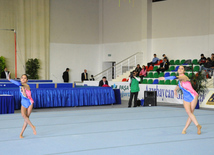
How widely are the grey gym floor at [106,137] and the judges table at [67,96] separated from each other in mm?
3971

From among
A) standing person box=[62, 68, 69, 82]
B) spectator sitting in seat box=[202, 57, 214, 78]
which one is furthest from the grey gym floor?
standing person box=[62, 68, 69, 82]

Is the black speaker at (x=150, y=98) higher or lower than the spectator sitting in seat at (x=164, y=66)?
lower

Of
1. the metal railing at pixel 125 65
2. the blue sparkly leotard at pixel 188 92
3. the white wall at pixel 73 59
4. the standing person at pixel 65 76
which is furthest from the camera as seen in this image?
the white wall at pixel 73 59

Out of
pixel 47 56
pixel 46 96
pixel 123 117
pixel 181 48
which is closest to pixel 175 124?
pixel 123 117

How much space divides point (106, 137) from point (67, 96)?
788cm

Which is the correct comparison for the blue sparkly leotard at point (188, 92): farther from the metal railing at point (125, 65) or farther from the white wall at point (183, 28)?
the metal railing at point (125, 65)

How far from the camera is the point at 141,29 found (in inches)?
948

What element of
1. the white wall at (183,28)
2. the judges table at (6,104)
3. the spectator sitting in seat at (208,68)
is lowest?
the judges table at (6,104)

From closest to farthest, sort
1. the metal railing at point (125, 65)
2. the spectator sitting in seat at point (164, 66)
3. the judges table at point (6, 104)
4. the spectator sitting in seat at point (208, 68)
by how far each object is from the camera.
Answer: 1. the judges table at point (6, 104)
2. the spectator sitting in seat at point (208, 68)
3. the spectator sitting in seat at point (164, 66)
4. the metal railing at point (125, 65)

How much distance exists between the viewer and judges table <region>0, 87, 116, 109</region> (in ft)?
43.2

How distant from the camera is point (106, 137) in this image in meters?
6.43

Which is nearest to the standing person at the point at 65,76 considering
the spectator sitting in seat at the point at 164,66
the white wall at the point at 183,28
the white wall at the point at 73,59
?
the white wall at the point at 73,59

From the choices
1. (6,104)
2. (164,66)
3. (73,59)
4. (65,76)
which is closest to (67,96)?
(6,104)

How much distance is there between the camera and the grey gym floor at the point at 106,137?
5375mm
